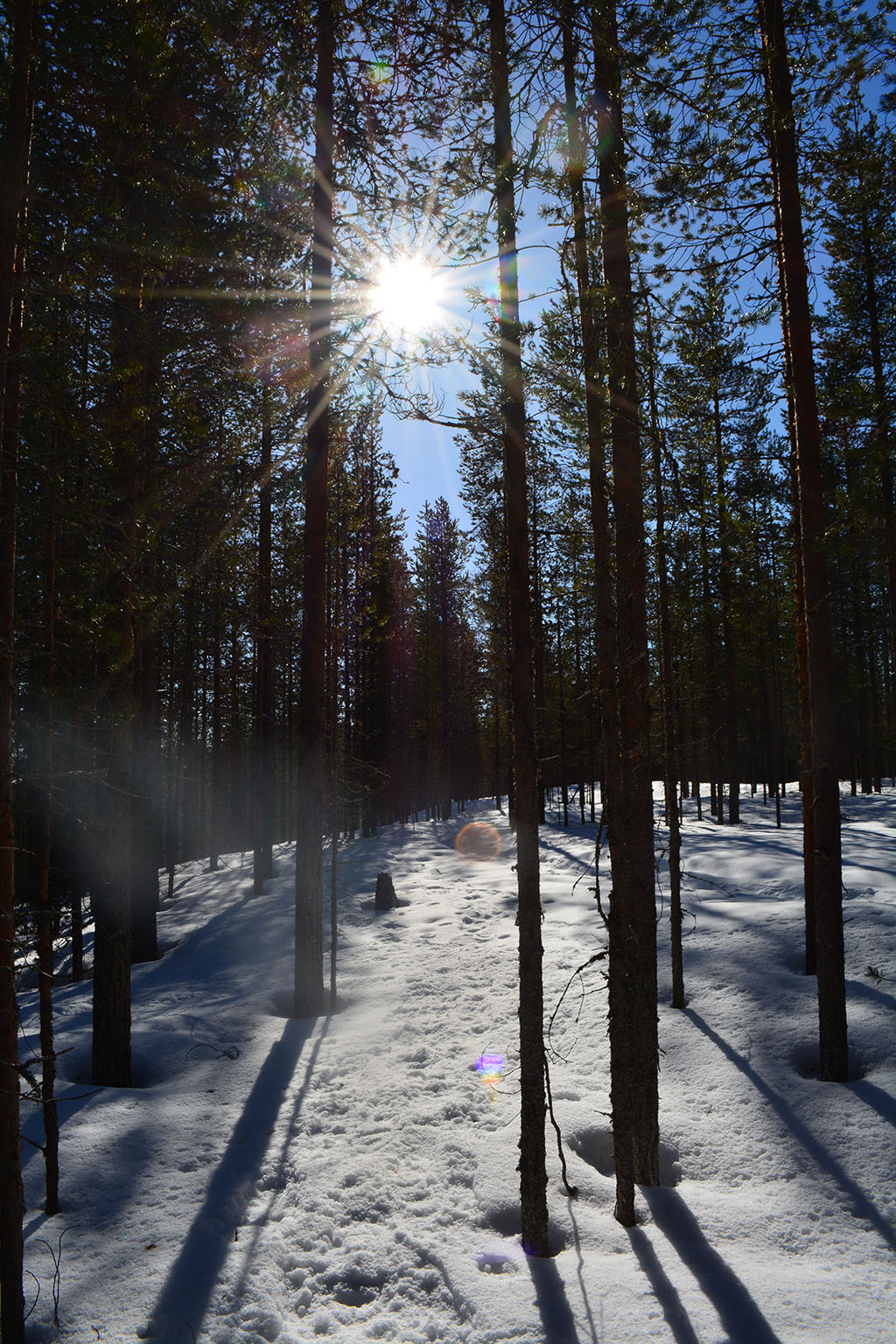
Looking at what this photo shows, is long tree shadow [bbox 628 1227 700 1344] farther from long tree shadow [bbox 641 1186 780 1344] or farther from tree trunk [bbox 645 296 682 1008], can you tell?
tree trunk [bbox 645 296 682 1008]

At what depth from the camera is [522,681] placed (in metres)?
4.99

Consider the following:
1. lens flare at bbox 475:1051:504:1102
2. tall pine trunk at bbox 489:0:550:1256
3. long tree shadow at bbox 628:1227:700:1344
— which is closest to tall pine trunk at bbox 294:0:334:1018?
lens flare at bbox 475:1051:504:1102

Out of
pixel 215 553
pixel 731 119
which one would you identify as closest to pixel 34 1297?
pixel 215 553

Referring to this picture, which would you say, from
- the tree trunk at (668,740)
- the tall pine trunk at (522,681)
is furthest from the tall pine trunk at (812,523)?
the tall pine trunk at (522,681)

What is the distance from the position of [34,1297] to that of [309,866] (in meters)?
4.86

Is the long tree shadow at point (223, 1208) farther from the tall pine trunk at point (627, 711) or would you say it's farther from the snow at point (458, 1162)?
the tall pine trunk at point (627, 711)

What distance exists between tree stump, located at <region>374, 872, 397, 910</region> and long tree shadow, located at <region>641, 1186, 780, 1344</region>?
907 centimetres

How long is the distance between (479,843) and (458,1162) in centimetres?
1613

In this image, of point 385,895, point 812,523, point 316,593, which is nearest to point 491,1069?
point 316,593

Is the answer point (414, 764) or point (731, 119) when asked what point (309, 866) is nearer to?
point (731, 119)

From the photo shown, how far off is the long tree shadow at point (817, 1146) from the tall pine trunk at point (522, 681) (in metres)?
2.58

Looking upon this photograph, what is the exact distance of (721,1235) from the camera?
16.4ft

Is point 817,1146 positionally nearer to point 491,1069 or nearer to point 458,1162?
point 491,1069

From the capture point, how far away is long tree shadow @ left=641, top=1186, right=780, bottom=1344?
3885 millimetres
